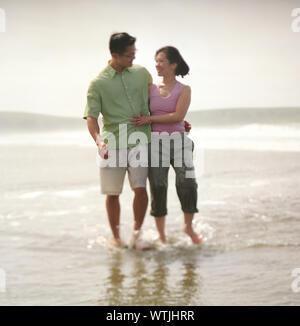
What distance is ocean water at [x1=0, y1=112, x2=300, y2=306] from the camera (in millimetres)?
3217

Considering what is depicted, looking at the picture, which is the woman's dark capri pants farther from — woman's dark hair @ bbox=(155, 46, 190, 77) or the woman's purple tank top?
woman's dark hair @ bbox=(155, 46, 190, 77)

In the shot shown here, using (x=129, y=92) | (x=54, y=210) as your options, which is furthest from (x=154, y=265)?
(x=54, y=210)

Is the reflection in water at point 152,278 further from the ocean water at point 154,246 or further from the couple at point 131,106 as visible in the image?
the couple at point 131,106

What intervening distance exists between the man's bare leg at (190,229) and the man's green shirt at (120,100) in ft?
2.60

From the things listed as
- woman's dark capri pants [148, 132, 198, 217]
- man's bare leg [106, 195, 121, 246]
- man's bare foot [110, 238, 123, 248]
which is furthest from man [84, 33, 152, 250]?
man's bare foot [110, 238, 123, 248]

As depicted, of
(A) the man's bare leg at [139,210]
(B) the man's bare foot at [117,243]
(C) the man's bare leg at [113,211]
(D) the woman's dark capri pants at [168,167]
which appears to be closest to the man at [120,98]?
(D) the woman's dark capri pants at [168,167]

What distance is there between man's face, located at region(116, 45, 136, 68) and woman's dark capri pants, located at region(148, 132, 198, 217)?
0.48m

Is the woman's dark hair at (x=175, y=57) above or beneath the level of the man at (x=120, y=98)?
above

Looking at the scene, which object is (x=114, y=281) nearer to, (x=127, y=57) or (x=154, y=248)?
(x=154, y=248)

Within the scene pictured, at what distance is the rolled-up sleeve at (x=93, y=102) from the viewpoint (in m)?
3.51

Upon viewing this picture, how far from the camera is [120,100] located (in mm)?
3533

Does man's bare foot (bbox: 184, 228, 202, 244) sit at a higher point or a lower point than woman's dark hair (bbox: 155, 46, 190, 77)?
lower

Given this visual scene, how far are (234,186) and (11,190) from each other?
94.8 inches
